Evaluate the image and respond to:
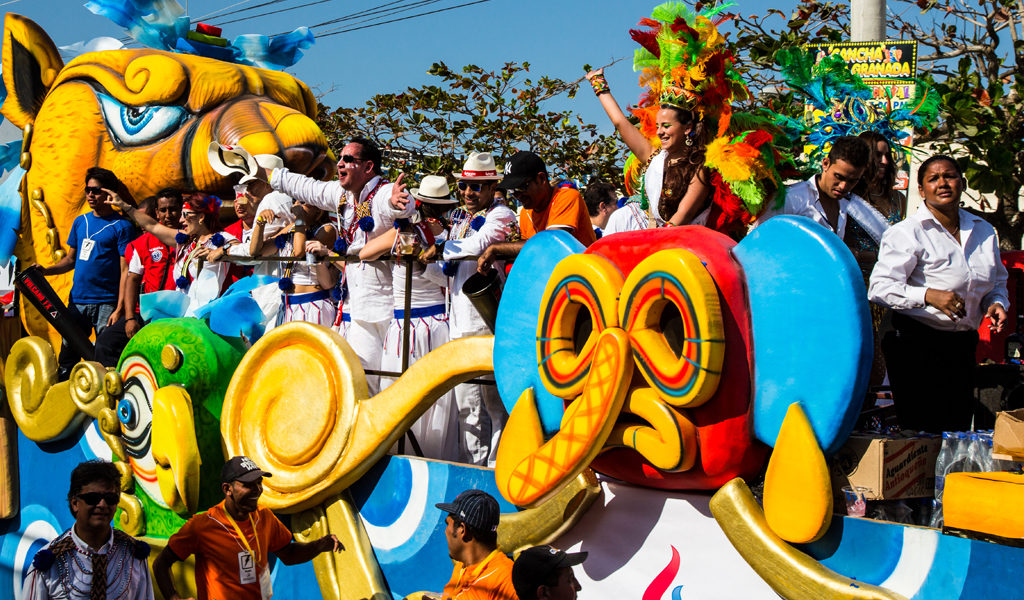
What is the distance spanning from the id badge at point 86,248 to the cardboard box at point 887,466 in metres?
5.66

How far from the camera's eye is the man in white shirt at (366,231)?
5516 mm

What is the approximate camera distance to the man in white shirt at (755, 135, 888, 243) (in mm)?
4152

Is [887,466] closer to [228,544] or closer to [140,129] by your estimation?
[228,544]

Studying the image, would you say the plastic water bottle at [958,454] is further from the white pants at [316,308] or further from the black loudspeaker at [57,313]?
the black loudspeaker at [57,313]

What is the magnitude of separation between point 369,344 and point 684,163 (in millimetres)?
2157

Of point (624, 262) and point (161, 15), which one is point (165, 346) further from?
point (161, 15)

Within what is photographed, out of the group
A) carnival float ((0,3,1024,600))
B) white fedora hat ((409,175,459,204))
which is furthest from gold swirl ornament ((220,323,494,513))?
white fedora hat ((409,175,459,204))

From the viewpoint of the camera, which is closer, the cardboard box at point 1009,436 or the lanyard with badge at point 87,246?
the cardboard box at point 1009,436

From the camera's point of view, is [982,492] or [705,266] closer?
[982,492]

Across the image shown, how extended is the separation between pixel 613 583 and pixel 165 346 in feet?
10.8

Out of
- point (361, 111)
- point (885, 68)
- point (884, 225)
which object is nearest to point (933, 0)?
point (885, 68)

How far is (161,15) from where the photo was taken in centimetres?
922

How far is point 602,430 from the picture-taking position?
3807 millimetres

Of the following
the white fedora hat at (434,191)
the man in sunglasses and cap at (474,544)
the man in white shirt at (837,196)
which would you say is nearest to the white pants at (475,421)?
the white fedora hat at (434,191)
